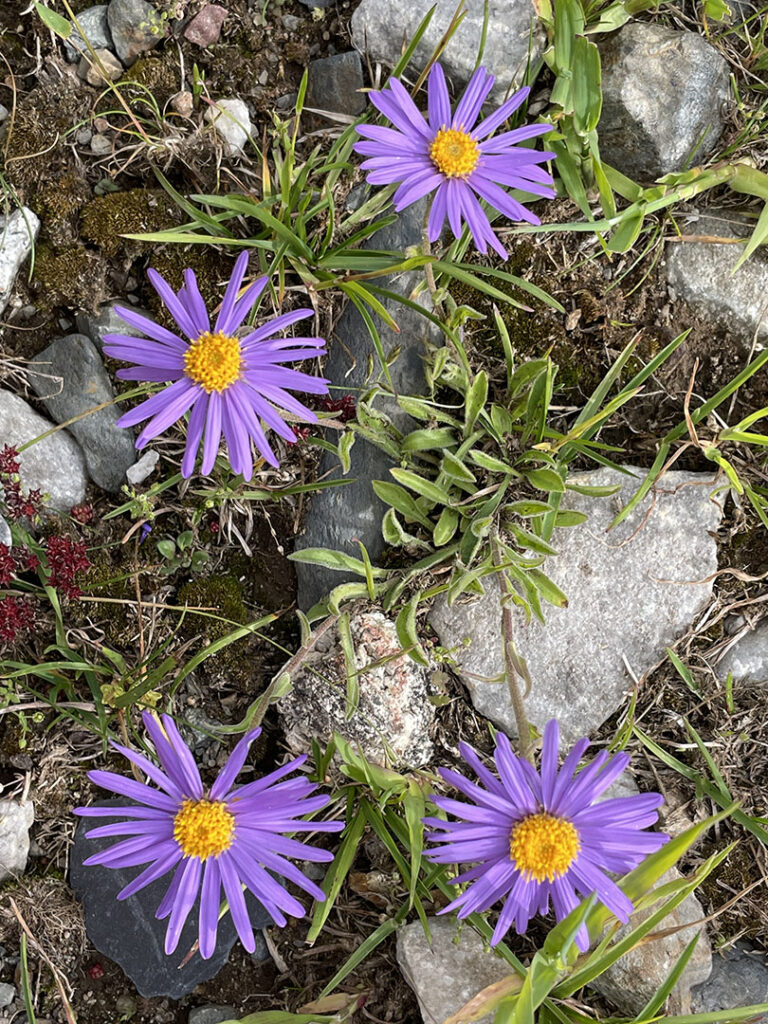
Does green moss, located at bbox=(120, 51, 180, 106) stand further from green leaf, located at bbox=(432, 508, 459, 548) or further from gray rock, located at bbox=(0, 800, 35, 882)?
gray rock, located at bbox=(0, 800, 35, 882)

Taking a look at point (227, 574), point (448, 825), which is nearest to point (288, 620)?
point (227, 574)

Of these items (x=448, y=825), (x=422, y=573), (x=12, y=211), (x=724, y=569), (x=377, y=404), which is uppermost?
(x=12, y=211)

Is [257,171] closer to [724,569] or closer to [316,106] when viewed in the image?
[316,106]

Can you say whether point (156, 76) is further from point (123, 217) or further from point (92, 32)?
point (123, 217)

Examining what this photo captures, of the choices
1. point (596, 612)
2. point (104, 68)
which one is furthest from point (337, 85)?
point (596, 612)

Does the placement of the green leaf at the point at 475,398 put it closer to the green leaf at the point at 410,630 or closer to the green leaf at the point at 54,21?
the green leaf at the point at 410,630

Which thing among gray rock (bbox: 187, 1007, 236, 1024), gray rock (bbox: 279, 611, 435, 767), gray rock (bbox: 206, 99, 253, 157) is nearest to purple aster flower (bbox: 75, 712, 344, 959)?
gray rock (bbox: 279, 611, 435, 767)
